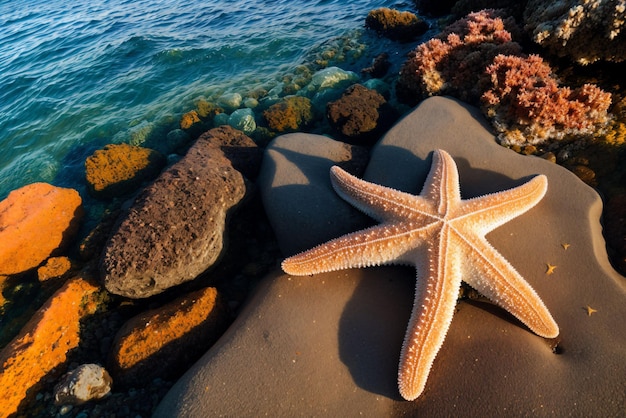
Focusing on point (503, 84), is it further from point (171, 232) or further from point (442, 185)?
point (171, 232)

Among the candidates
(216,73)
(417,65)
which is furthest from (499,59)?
(216,73)

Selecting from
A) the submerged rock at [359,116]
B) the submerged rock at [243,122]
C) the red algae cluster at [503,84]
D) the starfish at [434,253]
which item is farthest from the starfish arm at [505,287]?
the submerged rock at [243,122]

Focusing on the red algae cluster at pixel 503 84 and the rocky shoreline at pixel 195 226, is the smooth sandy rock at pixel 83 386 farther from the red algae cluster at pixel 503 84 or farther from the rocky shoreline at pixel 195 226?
the red algae cluster at pixel 503 84

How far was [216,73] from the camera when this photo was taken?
36.8 feet

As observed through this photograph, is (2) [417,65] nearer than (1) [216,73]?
Yes

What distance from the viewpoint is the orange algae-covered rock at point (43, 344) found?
4.23 m

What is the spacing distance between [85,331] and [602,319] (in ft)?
20.8

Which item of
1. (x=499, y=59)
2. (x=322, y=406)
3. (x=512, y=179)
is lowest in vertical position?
(x=322, y=406)

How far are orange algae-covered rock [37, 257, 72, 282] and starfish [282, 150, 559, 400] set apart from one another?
13.2ft

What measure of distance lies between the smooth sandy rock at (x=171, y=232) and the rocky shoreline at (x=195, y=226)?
0.06ft

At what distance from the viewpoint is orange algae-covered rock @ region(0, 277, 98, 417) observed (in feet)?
13.9

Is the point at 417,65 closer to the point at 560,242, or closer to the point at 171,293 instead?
the point at 560,242

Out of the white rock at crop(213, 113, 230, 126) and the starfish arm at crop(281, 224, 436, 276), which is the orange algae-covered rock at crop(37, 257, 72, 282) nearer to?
the starfish arm at crop(281, 224, 436, 276)

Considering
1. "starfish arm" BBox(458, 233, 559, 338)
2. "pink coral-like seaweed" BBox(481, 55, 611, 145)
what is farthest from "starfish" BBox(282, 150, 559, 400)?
"pink coral-like seaweed" BBox(481, 55, 611, 145)
